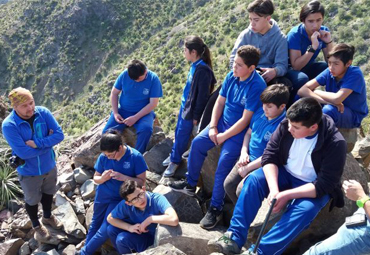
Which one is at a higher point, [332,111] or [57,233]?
[332,111]

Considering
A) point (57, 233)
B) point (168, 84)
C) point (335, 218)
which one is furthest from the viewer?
point (168, 84)

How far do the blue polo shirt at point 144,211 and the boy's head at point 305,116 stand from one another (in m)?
1.82

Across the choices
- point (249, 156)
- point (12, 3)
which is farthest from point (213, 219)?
point (12, 3)

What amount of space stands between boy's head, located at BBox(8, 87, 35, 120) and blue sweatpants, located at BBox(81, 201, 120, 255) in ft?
5.20

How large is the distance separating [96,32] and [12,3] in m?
22.9

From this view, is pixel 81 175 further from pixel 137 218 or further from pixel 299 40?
pixel 299 40

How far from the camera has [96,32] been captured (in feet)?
230

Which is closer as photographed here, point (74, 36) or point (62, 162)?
point (62, 162)

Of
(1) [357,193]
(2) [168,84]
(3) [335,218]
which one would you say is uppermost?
(1) [357,193]

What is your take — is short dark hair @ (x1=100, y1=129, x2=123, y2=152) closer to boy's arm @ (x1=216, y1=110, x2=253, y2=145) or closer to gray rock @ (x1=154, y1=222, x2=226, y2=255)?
gray rock @ (x1=154, y1=222, x2=226, y2=255)

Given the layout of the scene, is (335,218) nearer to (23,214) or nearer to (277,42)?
(277,42)

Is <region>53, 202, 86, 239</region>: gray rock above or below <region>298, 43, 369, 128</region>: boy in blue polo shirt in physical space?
below

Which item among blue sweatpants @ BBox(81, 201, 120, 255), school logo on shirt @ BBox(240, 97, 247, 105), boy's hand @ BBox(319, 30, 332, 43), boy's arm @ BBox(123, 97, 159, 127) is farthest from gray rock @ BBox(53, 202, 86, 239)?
boy's hand @ BBox(319, 30, 332, 43)

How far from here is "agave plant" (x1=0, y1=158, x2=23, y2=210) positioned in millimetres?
7289
